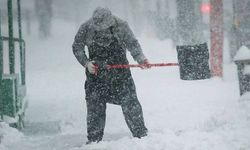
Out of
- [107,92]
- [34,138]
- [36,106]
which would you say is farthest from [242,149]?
[36,106]

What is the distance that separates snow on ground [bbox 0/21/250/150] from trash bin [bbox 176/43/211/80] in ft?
2.45

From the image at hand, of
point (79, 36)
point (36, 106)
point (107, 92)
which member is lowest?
point (36, 106)

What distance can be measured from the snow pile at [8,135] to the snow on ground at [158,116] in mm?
47

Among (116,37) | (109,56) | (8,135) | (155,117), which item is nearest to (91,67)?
(109,56)

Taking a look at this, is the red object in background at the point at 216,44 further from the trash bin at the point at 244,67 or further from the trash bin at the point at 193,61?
the trash bin at the point at 193,61

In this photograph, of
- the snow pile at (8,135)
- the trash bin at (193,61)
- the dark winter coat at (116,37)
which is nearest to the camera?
the dark winter coat at (116,37)

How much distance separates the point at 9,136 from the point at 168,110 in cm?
321

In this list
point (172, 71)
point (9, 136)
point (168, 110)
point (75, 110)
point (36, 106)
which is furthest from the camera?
point (172, 71)

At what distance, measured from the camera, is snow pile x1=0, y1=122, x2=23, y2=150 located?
697 centimetres

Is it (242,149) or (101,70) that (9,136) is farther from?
(242,149)

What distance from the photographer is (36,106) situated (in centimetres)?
1108

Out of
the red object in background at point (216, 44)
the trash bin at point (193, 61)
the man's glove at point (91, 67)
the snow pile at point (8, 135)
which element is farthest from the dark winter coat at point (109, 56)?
the red object in background at point (216, 44)

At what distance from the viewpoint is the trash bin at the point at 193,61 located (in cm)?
666

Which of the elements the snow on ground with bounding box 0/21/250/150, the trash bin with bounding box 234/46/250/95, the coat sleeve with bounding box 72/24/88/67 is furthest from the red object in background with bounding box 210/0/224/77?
the coat sleeve with bounding box 72/24/88/67
